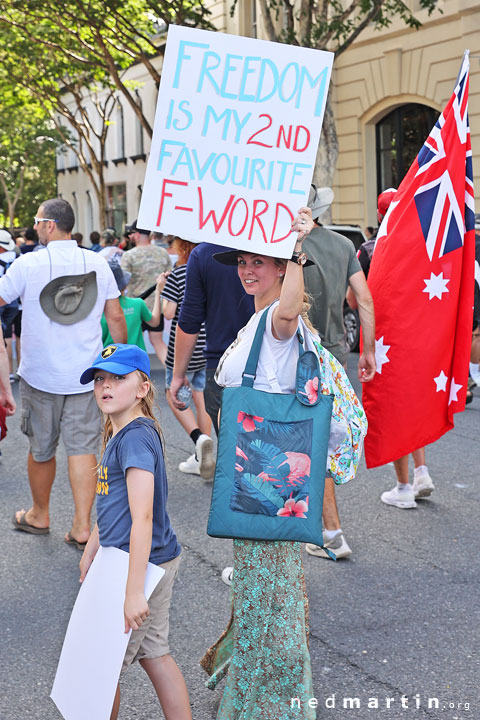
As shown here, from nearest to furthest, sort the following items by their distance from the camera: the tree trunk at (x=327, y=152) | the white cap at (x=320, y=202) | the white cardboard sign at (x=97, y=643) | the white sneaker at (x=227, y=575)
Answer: the white cardboard sign at (x=97, y=643) < the white cap at (x=320, y=202) < the white sneaker at (x=227, y=575) < the tree trunk at (x=327, y=152)

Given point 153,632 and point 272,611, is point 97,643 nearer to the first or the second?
point 153,632

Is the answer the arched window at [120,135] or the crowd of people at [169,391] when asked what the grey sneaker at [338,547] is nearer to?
the crowd of people at [169,391]

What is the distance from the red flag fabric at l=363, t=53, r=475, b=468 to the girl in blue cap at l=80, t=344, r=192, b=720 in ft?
7.71

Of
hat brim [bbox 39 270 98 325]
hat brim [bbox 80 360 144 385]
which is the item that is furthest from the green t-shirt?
hat brim [bbox 80 360 144 385]

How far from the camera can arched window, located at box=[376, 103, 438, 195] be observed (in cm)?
2036

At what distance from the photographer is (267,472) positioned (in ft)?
9.78

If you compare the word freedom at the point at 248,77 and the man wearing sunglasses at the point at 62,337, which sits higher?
the word freedom at the point at 248,77

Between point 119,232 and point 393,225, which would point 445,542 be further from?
point 119,232

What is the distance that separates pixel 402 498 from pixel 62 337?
93.6 inches

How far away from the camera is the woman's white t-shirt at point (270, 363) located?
10.2ft

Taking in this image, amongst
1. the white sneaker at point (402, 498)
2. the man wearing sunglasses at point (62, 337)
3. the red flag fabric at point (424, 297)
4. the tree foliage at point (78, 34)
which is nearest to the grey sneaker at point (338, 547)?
the red flag fabric at point (424, 297)

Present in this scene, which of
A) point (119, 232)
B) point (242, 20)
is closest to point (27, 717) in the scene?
point (242, 20)

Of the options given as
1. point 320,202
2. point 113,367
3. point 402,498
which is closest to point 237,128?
point 113,367

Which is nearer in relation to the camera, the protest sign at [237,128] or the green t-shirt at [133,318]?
the protest sign at [237,128]
